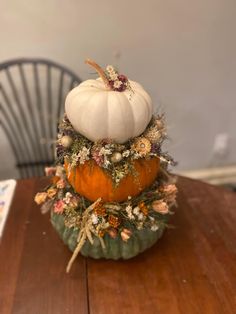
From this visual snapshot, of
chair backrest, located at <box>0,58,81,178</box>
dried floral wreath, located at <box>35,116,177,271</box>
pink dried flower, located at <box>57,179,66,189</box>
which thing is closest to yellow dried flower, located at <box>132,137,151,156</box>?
dried floral wreath, located at <box>35,116,177,271</box>

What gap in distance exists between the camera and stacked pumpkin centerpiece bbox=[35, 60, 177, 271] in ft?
2.59

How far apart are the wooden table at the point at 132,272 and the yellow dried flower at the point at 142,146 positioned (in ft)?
1.00

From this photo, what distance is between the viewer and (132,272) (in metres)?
0.88

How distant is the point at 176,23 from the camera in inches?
64.8

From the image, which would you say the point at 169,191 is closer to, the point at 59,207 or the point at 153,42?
the point at 59,207

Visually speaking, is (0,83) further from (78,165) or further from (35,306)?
(35,306)

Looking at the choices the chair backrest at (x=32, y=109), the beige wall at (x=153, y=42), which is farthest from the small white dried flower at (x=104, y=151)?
the beige wall at (x=153, y=42)

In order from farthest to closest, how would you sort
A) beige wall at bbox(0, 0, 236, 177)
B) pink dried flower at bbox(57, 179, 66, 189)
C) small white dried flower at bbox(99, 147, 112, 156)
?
1. beige wall at bbox(0, 0, 236, 177)
2. pink dried flower at bbox(57, 179, 66, 189)
3. small white dried flower at bbox(99, 147, 112, 156)

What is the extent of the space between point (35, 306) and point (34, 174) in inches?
38.4

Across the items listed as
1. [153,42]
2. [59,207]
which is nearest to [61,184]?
[59,207]

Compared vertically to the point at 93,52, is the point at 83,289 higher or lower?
lower

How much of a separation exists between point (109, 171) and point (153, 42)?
3.48 ft

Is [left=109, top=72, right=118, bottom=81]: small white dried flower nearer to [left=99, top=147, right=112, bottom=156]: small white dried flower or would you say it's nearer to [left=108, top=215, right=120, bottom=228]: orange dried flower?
[left=99, top=147, right=112, bottom=156]: small white dried flower

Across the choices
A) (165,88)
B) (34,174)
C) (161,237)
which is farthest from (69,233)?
(165,88)
